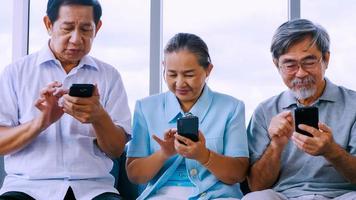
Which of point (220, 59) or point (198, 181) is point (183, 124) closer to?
point (198, 181)

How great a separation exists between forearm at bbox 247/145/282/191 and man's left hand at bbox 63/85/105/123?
0.62 metres

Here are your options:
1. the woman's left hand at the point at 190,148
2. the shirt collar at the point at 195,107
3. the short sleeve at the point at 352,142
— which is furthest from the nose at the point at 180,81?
the short sleeve at the point at 352,142

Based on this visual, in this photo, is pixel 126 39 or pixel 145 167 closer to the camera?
pixel 145 167

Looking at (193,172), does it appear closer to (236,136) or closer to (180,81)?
(236,136)

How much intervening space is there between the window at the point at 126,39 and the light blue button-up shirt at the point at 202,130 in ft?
1.97

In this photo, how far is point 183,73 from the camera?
177cm

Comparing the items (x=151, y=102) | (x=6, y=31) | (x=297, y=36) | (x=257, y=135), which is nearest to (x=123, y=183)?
(x=151, y=102)

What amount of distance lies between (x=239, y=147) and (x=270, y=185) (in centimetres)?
20

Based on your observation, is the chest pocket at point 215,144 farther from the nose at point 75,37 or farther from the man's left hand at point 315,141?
the nose at point 75,37

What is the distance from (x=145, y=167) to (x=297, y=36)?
751 millimetres

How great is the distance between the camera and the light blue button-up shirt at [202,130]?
1.75 metres

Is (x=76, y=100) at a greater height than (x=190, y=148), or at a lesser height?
greater

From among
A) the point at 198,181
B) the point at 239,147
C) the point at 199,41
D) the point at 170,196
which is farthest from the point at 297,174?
the point at 199,41

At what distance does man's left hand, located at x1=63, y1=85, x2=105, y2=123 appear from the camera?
1.60 m
